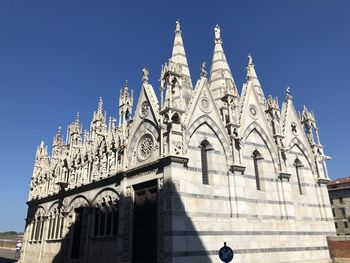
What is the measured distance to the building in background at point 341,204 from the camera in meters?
52.5

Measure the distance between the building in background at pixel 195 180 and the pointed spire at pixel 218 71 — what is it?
100 mm

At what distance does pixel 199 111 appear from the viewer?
18.7 m

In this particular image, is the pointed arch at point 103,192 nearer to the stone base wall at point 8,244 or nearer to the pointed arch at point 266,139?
the pointed arch at point 266,139

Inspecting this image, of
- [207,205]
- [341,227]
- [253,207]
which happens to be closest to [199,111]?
[207,205]

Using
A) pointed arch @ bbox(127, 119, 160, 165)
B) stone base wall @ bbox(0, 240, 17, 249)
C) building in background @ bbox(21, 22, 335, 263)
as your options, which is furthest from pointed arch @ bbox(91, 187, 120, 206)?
stone base wall @ bbox(0, 240, 17, 249)

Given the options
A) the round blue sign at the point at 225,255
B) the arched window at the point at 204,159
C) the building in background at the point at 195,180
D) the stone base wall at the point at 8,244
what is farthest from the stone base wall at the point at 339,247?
the stone base wall at the point at 8,244

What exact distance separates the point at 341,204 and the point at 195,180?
153ft

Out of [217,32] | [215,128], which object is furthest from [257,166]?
[217,32]

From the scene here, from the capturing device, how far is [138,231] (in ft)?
58.5

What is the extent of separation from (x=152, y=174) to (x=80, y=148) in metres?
11.4

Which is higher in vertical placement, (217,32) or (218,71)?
(217,32)

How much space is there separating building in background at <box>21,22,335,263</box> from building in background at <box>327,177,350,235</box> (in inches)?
1373

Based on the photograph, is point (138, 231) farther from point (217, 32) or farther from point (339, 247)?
point (217, 32)

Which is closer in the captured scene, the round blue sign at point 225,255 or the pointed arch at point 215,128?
the round blue sign at point 225,255
